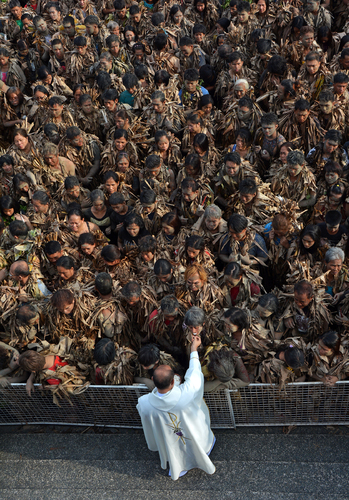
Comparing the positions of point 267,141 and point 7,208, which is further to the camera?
point 267,141

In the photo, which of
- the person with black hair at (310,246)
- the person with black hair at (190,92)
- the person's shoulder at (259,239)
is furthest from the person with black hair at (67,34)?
the person with black hair at (310,246)

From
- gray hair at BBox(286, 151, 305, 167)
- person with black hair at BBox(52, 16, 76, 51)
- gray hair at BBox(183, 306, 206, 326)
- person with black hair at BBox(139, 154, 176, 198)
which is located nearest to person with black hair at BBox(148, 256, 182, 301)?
gray hair at BBox(183, 306, 206, 326)

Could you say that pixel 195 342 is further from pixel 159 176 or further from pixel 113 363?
pixel 159 176

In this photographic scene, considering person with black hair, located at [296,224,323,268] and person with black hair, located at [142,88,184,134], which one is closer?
person with black hair, located at [296,224,323,268]

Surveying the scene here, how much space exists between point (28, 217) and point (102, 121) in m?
3.29

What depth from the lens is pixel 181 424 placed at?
18.6ft

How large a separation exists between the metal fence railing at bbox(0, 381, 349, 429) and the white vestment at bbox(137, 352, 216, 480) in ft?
1.47

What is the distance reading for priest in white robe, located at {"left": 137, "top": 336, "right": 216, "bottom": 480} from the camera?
17.8 feet

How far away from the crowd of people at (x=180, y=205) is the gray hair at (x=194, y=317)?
0.10 feet

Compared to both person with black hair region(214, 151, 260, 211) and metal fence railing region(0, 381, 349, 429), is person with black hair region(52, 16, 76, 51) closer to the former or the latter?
person with black hair region(214, 151, 260, 211)

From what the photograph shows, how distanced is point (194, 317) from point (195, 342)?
0.33m

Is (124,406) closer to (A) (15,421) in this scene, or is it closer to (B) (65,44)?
(A) (15,421)

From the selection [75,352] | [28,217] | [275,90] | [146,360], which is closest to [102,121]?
[28,217]

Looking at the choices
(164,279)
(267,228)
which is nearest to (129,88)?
(267,228)
